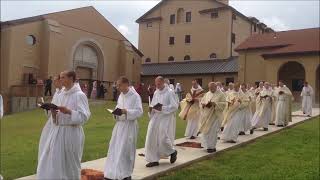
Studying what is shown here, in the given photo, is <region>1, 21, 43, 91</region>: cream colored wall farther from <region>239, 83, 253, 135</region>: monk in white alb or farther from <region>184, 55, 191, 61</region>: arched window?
<region>239, 83, 253, 135</region>: monk in white alb

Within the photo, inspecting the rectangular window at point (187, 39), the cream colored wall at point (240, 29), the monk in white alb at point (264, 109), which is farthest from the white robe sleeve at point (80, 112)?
the rectangular window at point (187, 39)

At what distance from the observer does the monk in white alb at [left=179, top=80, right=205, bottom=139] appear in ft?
49.4

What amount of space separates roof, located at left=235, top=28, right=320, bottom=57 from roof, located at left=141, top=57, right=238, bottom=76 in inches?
146

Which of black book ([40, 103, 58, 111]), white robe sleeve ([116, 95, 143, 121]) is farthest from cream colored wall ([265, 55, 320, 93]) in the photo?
black book ([40, 103, 58, 111])

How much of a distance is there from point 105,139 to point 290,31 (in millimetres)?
35046

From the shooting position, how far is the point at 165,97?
1120cm

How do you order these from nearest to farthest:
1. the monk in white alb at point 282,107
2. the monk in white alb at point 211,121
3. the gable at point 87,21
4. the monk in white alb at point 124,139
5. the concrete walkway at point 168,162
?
the monk in white alb at point 124,139 → the concrete walkway at point 168,162 → the monk in white alb at point 211,121 → the monk in white alb at point 282,107 → the gable at point 87,21

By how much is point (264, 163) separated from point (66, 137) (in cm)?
650

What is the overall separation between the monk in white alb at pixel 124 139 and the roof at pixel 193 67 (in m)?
39.4

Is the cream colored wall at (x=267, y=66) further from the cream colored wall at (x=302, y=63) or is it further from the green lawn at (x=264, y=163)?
the green lawn at (x=264, y=163)

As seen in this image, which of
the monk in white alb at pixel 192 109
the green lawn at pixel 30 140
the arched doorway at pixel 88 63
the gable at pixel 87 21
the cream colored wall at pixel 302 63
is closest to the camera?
the green lawn at pixel 30 140

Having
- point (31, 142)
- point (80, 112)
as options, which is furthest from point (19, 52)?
point (80, 112)

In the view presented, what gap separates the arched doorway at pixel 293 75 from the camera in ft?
138

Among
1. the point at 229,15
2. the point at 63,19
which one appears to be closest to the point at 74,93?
the point at 63,19
